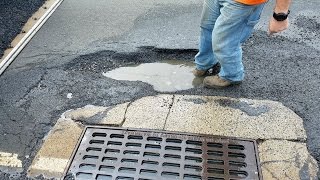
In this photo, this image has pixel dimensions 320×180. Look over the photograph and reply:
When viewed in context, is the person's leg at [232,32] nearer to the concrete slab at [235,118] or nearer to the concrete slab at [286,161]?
the concrete slab at [235,118]

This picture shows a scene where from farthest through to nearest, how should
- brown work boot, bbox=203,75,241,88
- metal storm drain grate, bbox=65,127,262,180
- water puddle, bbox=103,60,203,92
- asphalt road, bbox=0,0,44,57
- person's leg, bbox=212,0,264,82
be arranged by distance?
asphalt road, bbox=0,0,44,57 < water puddle, bbox=103,60,203,92 < brown work boot, bbox=203,75,241,88 < person's leg, bbox=212,0,264,82 < metal storm drain grate, bbox=65,127,262,180

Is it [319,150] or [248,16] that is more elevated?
[248,16]

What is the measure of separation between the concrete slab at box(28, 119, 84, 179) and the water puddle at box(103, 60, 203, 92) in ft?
2.75

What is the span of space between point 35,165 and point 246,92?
6.26 ft

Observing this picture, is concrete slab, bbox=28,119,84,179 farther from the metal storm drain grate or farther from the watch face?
the watch face

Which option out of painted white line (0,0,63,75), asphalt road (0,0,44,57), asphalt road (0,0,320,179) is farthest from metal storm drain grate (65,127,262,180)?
asphalt road (0,0,44,57)

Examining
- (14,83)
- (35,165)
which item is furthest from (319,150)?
(14,83)

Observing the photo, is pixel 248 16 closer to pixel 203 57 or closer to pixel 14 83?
pixel 203 57

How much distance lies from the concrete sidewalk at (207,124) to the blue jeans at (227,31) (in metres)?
0.31

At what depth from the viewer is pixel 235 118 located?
3217 mm

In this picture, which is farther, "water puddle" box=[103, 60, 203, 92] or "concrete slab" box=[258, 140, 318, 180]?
"water puddle" box=[103, 60, 203, 92]

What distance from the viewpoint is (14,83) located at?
3689 mm

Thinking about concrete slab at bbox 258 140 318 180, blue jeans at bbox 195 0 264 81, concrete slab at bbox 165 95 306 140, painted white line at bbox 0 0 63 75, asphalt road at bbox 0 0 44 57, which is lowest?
concrete slab at bbox 258 140 318 180

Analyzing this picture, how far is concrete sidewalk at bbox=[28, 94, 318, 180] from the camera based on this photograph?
2.81 metres
